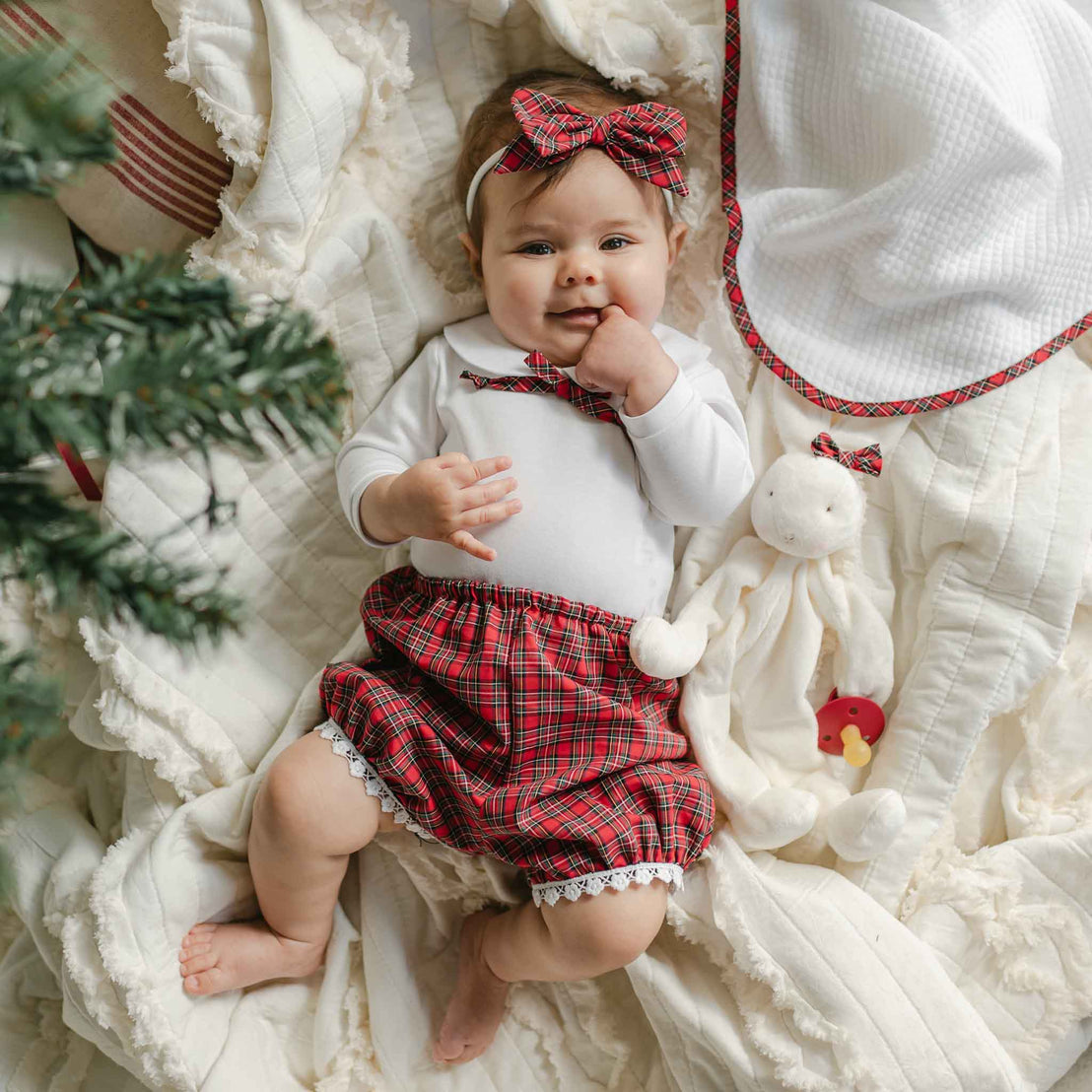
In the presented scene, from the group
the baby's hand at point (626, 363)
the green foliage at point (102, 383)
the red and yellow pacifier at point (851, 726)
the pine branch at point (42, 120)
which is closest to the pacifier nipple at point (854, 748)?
the red and yellow pacifier at point (851, 726)

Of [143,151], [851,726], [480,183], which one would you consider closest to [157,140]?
[143,151]

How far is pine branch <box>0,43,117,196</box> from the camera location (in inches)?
12.9

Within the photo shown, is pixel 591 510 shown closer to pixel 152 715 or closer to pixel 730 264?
pixel 730 264

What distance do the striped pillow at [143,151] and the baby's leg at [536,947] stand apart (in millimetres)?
798

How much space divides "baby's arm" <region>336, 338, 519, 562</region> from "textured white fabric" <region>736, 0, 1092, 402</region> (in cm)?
36

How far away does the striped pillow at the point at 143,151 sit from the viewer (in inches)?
39.5

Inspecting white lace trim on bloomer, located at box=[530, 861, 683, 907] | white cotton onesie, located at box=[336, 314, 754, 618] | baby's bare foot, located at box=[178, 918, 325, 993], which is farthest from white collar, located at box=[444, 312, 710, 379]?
baby's bare foot, located at box=[178, 918, 325, 993]

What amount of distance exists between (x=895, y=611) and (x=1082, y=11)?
659mm

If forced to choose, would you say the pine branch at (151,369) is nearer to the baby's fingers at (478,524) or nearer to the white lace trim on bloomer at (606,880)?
the baby's fingers at (478,524)

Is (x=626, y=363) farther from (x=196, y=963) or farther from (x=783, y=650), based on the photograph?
(x=196, y=963)

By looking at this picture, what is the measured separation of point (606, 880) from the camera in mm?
970

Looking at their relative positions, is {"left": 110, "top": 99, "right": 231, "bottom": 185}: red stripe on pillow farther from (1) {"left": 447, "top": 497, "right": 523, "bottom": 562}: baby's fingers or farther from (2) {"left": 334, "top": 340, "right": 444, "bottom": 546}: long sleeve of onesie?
(1) {"left": 447, "top": 497, "right": 523, "bottom": 562}: baby's fingers

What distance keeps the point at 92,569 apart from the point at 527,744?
25.7 inches

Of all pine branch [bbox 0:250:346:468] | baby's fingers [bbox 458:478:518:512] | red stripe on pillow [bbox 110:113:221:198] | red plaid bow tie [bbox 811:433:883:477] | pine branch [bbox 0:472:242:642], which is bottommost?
red plaid bow tie [bbox 811:433:883:477]
